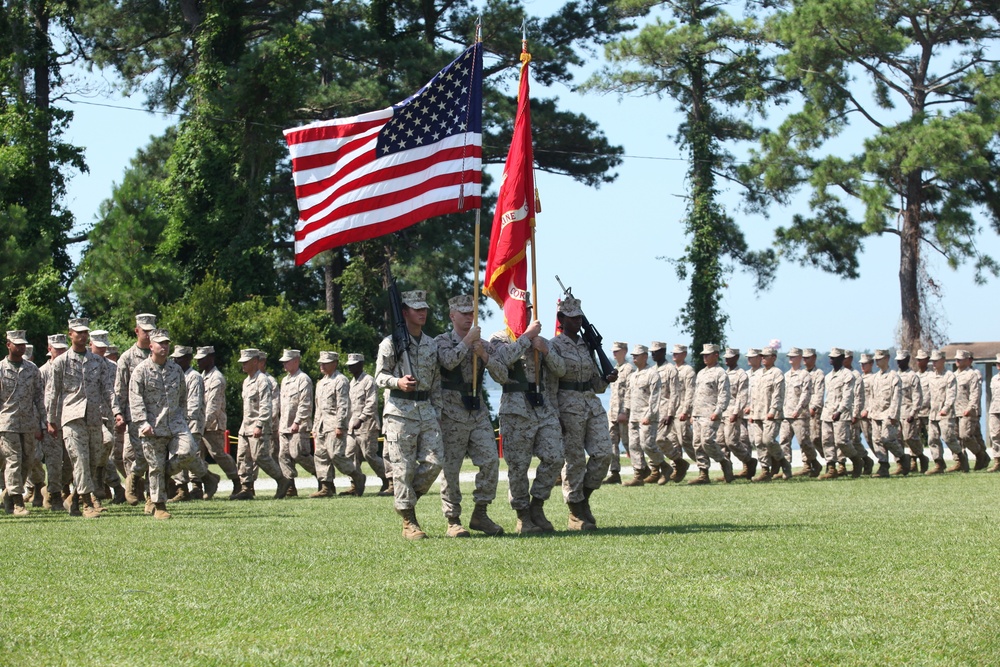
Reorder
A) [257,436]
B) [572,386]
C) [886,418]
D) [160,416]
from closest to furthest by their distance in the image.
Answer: [572,386] → [160,416] → [257,436] → [886,418]

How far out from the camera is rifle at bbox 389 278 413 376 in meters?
10.9

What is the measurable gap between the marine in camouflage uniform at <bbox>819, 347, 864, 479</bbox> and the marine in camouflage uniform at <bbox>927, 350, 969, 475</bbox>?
1.41 meters

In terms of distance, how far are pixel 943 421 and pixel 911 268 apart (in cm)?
1152

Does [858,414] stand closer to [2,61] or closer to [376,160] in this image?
[376,160]

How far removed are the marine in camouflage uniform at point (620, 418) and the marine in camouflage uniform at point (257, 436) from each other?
518 centimetres

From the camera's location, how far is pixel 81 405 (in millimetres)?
14195

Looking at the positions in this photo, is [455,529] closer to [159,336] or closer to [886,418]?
[159,336]

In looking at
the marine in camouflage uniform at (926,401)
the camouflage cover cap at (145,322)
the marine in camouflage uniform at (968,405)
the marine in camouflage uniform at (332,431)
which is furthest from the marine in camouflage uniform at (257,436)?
the marine in camouflage uniform at (968,405)

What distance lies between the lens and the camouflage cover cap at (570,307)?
1223 centimetres

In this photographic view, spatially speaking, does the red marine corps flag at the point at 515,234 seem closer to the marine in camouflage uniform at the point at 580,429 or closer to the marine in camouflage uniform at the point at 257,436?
the marine in camouflage uniform at the point at 580,429

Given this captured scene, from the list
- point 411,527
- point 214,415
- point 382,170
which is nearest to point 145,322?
point 214,415

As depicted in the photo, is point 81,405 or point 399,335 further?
point 81,405

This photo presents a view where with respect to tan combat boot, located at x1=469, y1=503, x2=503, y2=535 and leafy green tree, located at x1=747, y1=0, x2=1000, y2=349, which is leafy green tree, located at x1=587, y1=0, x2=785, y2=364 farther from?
tan combat boot, located at x1=469, y1=503, x2=503, y2=535

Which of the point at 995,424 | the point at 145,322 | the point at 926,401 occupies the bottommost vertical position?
the point at 995,424
